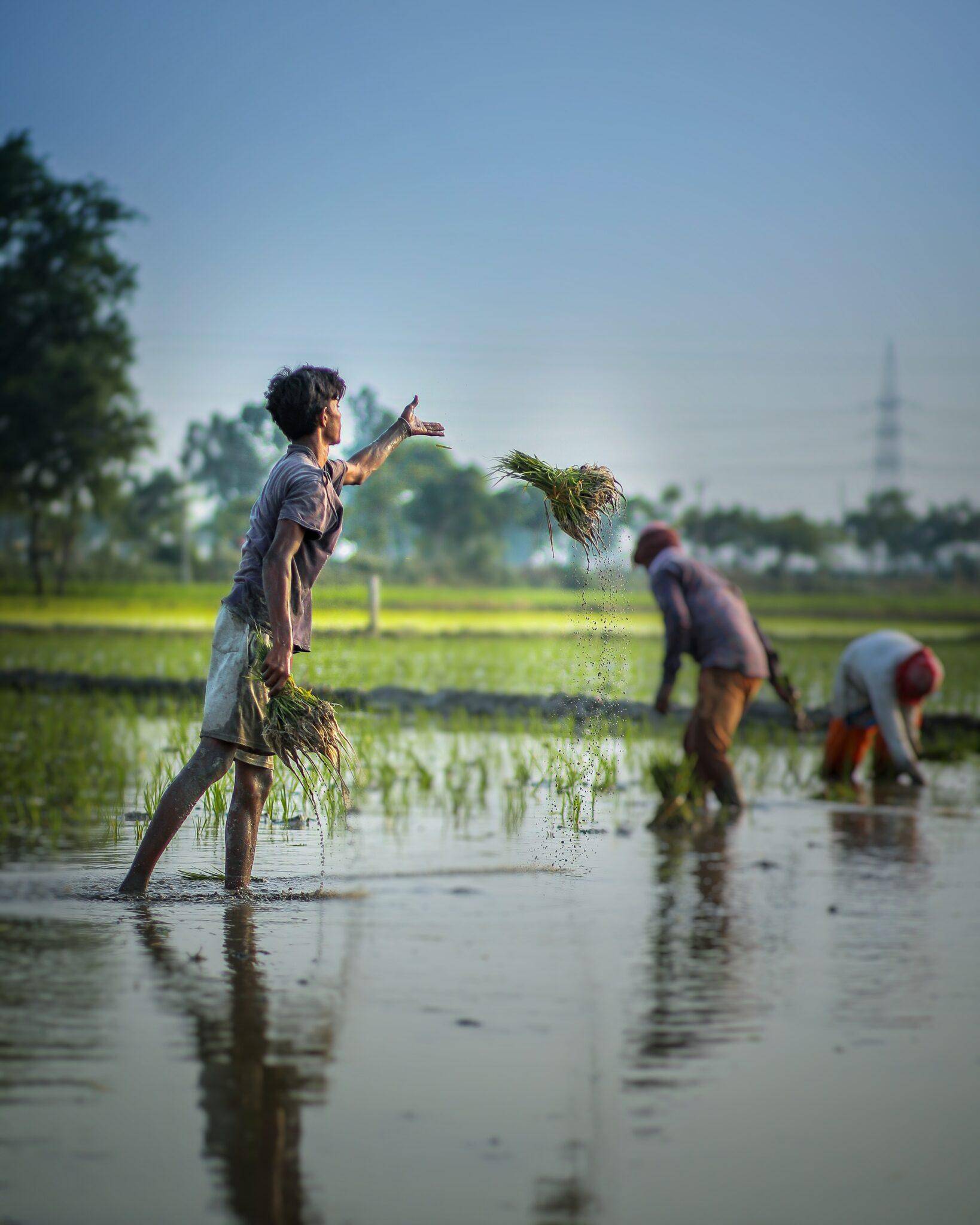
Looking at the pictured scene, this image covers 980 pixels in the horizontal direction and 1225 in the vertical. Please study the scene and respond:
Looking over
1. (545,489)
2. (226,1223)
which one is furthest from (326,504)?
(226,1223)

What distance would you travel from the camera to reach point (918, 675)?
8.59m

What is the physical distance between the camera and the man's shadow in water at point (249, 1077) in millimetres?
2367

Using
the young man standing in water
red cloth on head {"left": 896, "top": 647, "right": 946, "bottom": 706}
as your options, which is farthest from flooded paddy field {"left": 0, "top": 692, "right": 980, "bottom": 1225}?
red cloth on head {"left": 896, "top": 647, "right": 946, "bottom": 706}

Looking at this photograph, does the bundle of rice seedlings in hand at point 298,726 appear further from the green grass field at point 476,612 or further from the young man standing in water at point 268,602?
the green grass field at point 476,612

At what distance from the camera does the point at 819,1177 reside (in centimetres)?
255

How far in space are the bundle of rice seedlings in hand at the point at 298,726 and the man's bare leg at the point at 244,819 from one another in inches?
3.9

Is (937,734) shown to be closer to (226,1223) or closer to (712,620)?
(712,620)

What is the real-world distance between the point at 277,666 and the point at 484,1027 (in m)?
1.28

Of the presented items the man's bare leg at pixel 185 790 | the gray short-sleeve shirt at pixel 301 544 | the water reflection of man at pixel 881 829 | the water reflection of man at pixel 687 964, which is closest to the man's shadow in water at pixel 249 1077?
the man's bare leg at pixel 185 790

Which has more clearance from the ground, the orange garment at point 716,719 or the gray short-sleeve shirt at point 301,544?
the gray short-sleeve shirt at point 301,544

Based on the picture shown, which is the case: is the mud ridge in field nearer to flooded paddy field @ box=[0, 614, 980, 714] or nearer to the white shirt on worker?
flooded paddy field @ box=[0, 614, 980, 714]

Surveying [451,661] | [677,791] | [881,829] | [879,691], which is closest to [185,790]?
[677,791]

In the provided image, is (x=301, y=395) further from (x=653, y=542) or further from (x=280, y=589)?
(x=653, y=542)

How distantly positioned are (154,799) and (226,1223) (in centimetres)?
406
